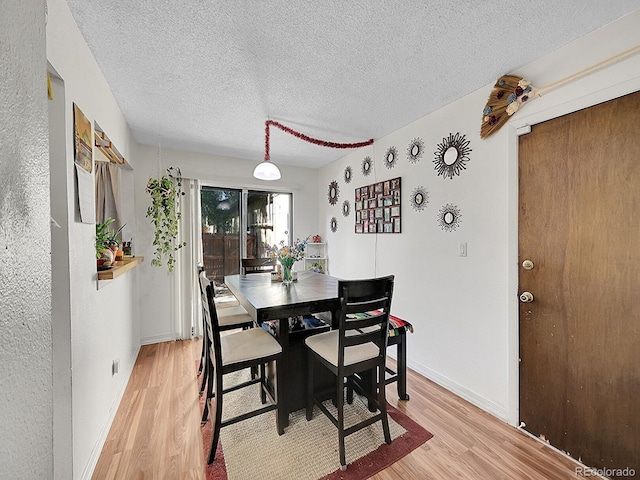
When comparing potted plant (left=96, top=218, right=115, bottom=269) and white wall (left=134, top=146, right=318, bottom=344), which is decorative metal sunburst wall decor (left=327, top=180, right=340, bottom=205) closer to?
white wall (left=134, top=146, right=318, bottom=344)

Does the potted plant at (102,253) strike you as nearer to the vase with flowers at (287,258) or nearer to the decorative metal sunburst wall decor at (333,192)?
the vase with flowers at (287,258)

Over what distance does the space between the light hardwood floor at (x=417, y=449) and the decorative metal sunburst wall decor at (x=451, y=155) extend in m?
1.84

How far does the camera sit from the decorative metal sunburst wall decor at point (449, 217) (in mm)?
2268

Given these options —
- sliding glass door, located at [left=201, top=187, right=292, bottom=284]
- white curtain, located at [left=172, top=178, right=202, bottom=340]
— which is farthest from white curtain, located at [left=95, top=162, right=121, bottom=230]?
sliding glass door, located at [left=201, top=187, right=292, bottom=284]

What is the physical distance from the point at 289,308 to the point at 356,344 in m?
0.45

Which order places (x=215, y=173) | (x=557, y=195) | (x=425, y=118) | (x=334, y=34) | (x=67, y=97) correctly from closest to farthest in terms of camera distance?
(x=67, y=97) < (x=334, y=34) < (x=557, y=195) < (x=425, y=118) < (x=215, y=173)

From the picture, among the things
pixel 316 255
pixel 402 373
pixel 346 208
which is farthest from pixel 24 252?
pixel 316 255

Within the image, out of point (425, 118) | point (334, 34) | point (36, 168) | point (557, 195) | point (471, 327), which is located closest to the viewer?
point (36, 168)

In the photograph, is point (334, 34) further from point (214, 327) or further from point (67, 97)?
point (214, 327)

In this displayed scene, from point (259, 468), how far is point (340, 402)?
58cm

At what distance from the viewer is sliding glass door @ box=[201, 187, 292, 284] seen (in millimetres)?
3838

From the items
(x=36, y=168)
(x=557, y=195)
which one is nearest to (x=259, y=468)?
(x=36, y=168)

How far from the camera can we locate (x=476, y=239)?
2127 millimetres

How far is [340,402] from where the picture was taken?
157 cm
